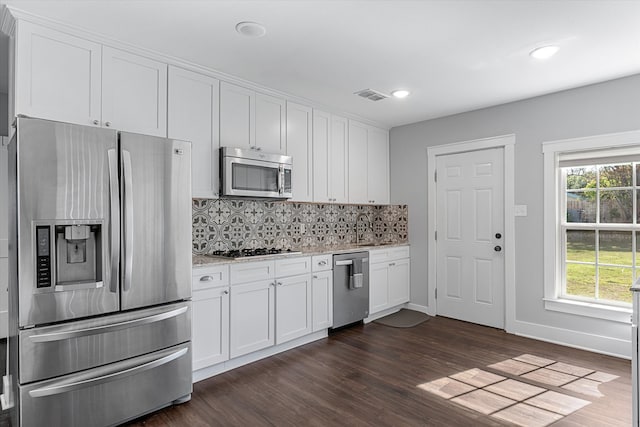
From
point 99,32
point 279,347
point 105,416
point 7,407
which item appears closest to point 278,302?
point 279,347

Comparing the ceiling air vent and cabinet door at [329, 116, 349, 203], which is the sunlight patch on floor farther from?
the ceiling air vent

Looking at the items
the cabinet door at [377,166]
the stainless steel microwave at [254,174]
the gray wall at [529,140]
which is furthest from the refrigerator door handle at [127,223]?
the gray wall at [529,140]

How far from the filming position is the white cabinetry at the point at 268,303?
9.94ft

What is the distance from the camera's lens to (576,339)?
361 cm

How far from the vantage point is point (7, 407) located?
2.38 meters

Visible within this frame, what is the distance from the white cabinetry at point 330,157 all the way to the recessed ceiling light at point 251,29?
1646 mm

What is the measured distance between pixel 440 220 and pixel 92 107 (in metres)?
3.86

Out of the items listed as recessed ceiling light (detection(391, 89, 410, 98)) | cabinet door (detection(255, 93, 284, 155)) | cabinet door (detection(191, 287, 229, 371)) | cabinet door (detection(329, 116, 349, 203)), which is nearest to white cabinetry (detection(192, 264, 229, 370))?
cabinet door (detection(191, 287, 229, 371))

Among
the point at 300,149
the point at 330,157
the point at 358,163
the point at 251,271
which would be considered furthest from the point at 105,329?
the point at 358,163

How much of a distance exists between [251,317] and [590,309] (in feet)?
10.5

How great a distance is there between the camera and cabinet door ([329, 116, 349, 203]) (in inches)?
170

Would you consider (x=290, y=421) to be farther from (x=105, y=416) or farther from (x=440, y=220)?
(x=440, y=220)

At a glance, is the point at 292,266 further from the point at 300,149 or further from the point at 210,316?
the point at 300,149

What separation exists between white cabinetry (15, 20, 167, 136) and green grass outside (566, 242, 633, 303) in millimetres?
4085
